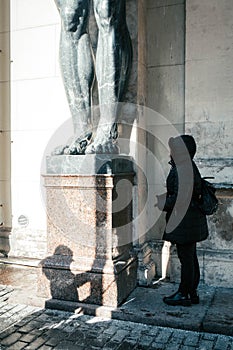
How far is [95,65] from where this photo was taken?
168 inches

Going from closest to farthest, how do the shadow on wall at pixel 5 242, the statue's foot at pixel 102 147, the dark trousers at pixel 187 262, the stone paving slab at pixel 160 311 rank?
the stone paving slab at pixel 160 311 → the dark trousers at pixel 187 262 → the statue's foot at pixel 102 147 → the shadow on wall at pixel 5 242

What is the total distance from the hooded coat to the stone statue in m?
0.76

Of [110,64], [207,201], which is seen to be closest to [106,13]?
[110,64]

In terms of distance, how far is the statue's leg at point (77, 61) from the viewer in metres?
4.09

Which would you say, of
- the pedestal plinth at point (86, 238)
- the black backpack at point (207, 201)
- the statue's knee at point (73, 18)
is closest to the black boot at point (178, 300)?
the pedestal plinth at point (86, 238)

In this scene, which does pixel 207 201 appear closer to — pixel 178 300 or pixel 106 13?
pixel 178 300

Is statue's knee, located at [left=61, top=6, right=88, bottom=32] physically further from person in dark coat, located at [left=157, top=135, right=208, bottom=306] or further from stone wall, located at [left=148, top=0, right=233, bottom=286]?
person in dark coat, located at [left=157, top=135, right=208, bottom=306]

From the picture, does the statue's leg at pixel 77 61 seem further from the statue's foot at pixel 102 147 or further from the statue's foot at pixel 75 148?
the statue's foot at pixel 102 147

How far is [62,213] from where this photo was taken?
3943 millimetres

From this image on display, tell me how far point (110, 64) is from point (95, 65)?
0.83 feet

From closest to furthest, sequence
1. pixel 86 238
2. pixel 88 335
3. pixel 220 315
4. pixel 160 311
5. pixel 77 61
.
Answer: pixel 88 335 < pixel 220 315 < pixel 160 311 < pixel 86 238 < pixel 77 61

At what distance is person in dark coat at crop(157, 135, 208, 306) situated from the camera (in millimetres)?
3533

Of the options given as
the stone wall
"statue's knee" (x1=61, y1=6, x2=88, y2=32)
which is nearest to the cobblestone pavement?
the stone wall

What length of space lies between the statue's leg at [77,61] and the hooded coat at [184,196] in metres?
1.08
